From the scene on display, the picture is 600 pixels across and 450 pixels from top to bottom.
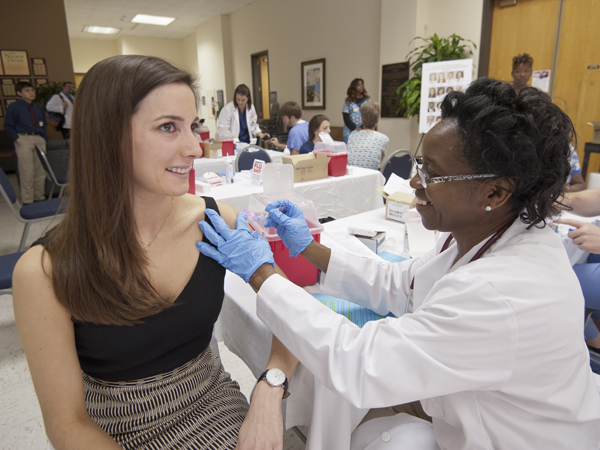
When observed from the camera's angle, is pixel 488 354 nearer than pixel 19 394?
Yes

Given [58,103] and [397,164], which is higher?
[58,103]

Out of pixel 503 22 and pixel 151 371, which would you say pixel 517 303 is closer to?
pixel 151 371

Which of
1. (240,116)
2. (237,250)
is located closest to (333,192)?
(237,250)

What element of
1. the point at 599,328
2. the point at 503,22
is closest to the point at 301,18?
the point at 503,22

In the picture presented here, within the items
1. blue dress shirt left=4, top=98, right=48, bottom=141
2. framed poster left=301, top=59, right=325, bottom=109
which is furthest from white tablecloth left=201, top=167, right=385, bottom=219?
framed poster left=301, top=59, right=325, bottom=109

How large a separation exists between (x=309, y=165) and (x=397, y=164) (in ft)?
3.59

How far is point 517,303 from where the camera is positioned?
68 cm

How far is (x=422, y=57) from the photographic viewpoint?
4.98 metres

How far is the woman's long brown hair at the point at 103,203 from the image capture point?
2.68ft

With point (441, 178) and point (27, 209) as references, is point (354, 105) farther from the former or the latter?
point (441, 178)

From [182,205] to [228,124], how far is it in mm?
4609

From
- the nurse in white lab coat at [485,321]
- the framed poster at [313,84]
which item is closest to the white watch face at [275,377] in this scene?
the nurse in white lab coat at [485,321]

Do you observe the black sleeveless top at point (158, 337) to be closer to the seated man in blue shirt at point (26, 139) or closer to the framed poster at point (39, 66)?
the seated man in blue shirt at point (26, 139)

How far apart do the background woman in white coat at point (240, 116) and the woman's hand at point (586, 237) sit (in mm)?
4450
